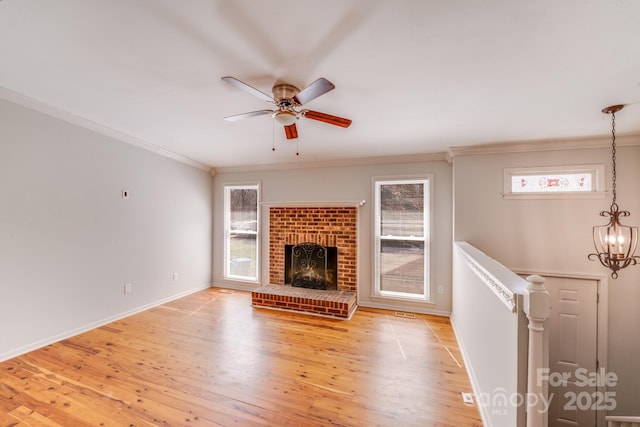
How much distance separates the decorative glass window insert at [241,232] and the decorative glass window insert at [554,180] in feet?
13.4

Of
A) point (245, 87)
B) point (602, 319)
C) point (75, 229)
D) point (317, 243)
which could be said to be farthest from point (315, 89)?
point (602, 319)

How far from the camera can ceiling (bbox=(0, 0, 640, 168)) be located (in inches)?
52.5

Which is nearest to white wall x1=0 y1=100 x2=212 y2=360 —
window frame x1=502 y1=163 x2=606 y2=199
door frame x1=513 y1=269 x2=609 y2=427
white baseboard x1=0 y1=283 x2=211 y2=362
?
white baseboard x1=0 y1=283 x2=211 y2=362

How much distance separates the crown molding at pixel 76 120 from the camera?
2381mm

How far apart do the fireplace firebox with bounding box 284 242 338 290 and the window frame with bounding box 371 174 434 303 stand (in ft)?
2.24

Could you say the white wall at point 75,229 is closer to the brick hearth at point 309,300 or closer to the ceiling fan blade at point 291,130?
the brick hearth at point 309,300

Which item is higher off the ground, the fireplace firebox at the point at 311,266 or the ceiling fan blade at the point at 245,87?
the ceiling fan blade at the point at 245,87

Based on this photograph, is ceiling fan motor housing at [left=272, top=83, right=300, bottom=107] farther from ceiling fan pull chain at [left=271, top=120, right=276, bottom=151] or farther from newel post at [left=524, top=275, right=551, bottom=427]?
newel post at [left=524, top=275, right=551, bottom=427]

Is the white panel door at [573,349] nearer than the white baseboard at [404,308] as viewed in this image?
Yes

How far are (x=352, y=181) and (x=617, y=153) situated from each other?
Answer: 3.18 meters

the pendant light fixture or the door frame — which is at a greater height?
the pendant light fixture

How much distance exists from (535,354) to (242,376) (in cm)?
219

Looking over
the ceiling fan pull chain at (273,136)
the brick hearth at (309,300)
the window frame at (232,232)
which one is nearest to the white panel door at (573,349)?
the brick hearth at (309,300)

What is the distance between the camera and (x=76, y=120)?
287 cm
